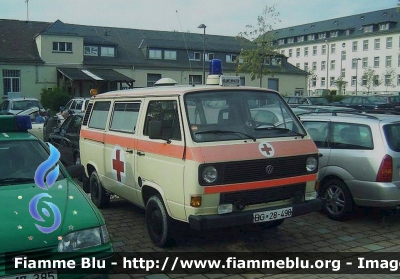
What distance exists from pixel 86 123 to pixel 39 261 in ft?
17.3

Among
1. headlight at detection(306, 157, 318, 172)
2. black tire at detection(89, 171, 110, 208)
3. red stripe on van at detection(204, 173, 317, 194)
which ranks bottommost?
black tire at detection(89, 171, 110, 208)

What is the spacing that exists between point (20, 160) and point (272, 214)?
10.3ft

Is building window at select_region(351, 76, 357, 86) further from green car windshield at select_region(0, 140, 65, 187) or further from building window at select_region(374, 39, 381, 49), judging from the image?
green car windshield at select_region(0, 140, 65, 187)

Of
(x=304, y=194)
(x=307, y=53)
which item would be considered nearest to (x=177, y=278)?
(x=304, y=194)

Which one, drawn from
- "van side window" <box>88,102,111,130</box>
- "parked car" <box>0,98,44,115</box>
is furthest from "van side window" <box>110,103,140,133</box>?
"parked car" <box>0,98,44,115</box>

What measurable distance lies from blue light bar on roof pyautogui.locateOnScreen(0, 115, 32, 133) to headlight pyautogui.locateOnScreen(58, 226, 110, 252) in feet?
7.68

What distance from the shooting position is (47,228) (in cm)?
427

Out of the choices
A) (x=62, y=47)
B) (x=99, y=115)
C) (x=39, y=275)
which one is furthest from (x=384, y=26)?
(x=39, y=275)

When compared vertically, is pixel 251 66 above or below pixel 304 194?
above

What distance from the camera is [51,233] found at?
4.24 m

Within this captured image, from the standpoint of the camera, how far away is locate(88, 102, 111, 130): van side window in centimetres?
828

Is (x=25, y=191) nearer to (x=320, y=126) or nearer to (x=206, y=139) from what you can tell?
(x=206, y=139)

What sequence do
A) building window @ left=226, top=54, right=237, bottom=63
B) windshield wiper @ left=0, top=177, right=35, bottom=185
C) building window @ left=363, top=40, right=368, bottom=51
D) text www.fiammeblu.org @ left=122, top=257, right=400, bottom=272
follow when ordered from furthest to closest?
building window @ left=363, top=40, right=368, bottom=51 < building window @ left=226, top=54, right=237, bottom=63 < text www.fiammeblu.org @ left=122, top=257, right=400, bottom=272 < windshield wiper @ left=0, top=177, right=35, bottom=185

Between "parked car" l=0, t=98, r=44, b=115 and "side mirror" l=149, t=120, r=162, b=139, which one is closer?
"side mirror" l=149, t=120, r=162, b=139
